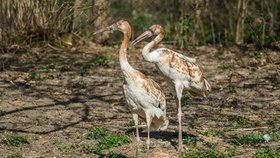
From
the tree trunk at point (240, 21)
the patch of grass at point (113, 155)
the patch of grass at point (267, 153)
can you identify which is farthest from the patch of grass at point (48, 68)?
the patch of grass at point (267, 153)

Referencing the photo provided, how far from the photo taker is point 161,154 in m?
8.45

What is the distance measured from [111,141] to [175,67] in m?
1.30

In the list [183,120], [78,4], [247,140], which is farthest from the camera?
[78,4]

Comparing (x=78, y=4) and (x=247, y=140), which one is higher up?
(x=78, y=4)

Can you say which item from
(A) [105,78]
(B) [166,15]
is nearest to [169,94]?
(A) [105,78]

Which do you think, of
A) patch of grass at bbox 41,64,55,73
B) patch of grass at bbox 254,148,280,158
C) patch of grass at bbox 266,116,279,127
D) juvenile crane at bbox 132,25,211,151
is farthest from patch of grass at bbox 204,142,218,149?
patch of grass at bbox 41,64,55,73

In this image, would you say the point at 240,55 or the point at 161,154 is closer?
the point at 161,154

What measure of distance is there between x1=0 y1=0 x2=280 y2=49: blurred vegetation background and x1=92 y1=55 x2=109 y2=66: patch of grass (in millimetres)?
1067

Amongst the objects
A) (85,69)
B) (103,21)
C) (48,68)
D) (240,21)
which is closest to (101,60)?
(85,69)

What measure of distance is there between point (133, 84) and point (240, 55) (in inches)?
269

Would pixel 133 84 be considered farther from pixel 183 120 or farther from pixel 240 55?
pixel 240 55

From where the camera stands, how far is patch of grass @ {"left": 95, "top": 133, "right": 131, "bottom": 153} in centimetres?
870

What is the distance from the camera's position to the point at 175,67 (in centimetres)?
895

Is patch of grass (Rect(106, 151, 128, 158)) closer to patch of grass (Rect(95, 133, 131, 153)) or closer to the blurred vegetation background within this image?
patch of grass (Rect(95, 133, 131, 153))
